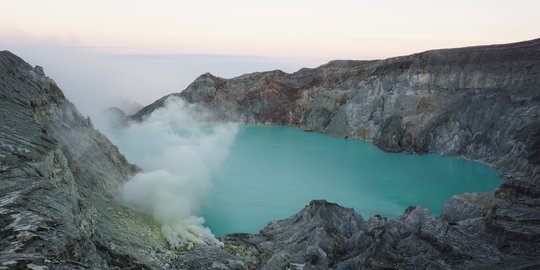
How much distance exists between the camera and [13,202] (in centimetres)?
1408

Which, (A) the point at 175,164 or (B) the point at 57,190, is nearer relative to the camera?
(B) the point at 57,190

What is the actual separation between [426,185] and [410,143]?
18498 millimetres

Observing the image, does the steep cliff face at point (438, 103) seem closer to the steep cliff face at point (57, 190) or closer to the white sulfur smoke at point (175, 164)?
the white sulfur smoke at point (175, 164)

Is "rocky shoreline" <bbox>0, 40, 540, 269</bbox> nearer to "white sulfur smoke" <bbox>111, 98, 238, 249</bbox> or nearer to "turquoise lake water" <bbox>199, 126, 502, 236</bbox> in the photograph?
"white sulfur smoke" <bbox>111, 98, 238, 249</bbox>

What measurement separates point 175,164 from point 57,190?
113 ft

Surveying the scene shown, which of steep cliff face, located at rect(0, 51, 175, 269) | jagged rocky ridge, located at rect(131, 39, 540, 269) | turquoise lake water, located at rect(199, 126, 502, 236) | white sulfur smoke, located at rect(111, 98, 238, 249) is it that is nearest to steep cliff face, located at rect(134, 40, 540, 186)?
jagged rocky ridge, located at rect(131, 39, 540, 269)

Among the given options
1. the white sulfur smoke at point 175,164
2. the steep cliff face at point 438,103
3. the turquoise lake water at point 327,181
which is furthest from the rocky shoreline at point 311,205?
the turquoise lake water at point 327,181

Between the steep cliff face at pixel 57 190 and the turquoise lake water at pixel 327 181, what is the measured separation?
963cm

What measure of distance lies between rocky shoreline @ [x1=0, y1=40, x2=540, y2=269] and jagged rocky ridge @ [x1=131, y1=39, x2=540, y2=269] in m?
0.14

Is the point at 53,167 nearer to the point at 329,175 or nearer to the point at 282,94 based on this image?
the point at 329,175

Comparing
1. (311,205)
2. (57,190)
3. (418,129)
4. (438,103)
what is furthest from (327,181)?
(57,190)

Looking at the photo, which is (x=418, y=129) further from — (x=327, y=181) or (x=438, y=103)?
(x=327, y=181)

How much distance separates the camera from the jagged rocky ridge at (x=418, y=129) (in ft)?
78.3

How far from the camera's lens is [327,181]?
52.2 metres
